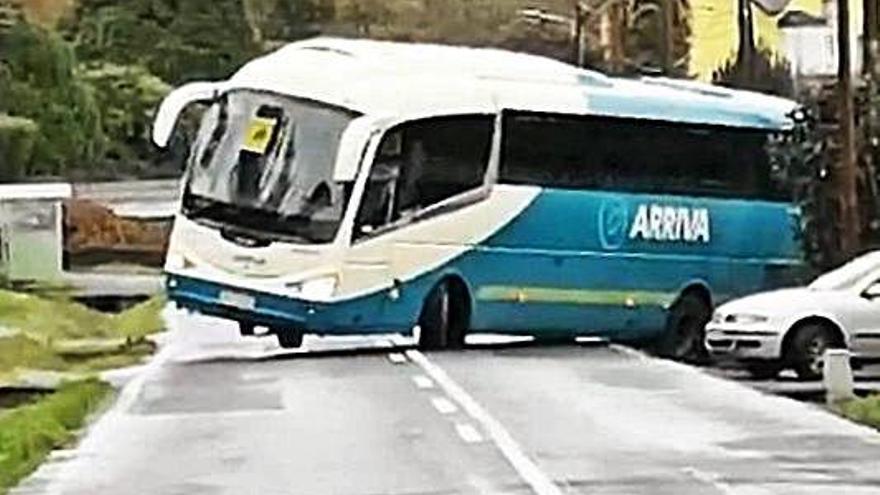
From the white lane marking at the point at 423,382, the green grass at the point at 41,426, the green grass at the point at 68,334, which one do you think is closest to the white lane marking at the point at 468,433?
the green grass at the point at 41,426

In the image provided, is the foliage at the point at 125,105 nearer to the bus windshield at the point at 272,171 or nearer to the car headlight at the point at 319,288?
the bus windshield at the point at 272,171

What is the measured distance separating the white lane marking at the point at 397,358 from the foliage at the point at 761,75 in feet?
43.4

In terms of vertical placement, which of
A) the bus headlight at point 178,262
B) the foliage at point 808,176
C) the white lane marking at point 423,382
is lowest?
the white lane marking at point 423,382

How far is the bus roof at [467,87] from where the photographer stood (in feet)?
106

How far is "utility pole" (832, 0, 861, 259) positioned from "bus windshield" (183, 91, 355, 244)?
7181 millimetres

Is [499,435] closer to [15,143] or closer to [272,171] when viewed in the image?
[272,171]

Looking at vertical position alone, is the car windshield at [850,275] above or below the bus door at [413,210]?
below

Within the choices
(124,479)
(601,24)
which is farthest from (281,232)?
(601,24)

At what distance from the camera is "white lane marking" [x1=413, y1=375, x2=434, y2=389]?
27.2 m

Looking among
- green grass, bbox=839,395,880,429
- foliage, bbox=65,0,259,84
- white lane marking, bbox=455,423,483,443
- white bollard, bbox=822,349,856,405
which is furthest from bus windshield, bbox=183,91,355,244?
foliage, bbox=65,0,259,84

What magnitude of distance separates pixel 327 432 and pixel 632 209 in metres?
14.8

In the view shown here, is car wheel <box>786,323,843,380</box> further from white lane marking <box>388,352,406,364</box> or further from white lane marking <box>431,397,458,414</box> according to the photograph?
white lane marking <box>388,352,406,364</box>

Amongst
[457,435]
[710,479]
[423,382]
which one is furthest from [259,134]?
[710,479]

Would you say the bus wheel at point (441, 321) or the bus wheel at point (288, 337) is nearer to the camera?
the bus wheel at point (288, 337)
